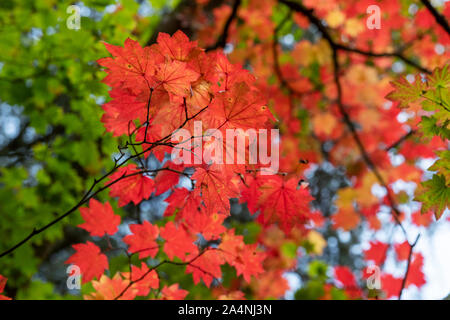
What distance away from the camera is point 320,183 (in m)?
6.83

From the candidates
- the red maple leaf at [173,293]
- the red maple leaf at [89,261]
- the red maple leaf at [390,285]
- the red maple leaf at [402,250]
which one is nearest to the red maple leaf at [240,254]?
the red maple leaf at [173,293]

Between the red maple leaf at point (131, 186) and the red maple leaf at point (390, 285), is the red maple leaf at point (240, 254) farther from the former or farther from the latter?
the red maple leaf at point (390, 285)

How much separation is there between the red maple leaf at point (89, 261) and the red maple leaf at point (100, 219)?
0.08 m

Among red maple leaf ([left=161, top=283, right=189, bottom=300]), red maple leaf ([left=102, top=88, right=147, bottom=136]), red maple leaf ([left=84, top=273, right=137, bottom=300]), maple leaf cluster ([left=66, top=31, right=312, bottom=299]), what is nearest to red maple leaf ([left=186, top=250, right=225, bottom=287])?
maple leaf cluster ([left=66, top=31, right=312, bottom=299])

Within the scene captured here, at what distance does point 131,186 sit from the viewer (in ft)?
4.59

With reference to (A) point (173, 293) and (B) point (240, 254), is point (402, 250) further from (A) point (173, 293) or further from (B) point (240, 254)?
(A) point (173, 293)

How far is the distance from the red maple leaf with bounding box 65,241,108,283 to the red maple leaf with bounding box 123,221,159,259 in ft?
0.44

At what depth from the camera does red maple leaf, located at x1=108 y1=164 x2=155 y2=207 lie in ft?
4.53

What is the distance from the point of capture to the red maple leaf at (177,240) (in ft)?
5.08

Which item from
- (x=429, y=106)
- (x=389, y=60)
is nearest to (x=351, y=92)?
(x=389, y=60)

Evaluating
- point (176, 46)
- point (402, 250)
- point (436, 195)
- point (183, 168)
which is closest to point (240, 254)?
point (183, 168)

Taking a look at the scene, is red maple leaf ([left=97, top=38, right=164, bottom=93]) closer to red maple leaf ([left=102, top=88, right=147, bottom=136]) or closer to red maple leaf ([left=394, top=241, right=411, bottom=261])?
red maple leaf ([left=102, top=88, right=147, bottom=136])
